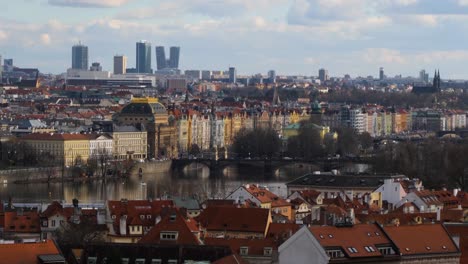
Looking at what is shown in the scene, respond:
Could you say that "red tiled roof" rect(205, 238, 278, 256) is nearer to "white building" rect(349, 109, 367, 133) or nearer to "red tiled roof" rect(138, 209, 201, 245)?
"red tiled roof" rect(138, 209, 201, 245)

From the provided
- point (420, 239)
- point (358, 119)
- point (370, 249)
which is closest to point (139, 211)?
point (420, 239)

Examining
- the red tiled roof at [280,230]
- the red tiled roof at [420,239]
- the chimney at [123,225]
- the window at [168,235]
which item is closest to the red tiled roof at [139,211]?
the chimney at [123,225]

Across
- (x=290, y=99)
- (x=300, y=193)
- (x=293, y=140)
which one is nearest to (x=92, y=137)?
(x=293, y=140)

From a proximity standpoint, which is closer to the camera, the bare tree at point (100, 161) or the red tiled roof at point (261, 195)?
the red tiled roof at point (261, 195)

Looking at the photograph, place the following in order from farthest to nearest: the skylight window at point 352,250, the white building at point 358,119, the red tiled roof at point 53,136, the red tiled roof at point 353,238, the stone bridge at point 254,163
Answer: the white building at point 358,119
the red tiled roof at point 53,136
the stone bridge at point 254,163
the skylight window at point 352,250
the red tiled roof at point 353,238

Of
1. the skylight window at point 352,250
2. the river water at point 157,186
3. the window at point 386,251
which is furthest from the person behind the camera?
the river water at point 157,186

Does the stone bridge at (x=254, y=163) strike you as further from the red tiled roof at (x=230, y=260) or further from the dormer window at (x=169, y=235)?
the red tiled roof at (x=230, y=260)

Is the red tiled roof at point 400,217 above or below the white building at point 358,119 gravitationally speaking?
above
